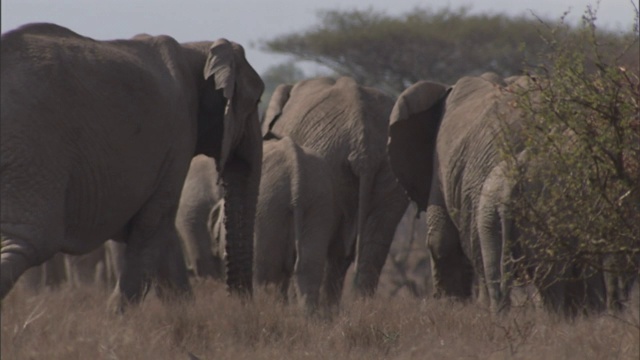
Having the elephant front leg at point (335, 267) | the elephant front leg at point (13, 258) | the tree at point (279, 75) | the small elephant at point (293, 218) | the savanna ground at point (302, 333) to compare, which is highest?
the elephant front leg at point (13, 258)

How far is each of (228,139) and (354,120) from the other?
2.72m

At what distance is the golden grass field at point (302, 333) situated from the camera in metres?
6.01

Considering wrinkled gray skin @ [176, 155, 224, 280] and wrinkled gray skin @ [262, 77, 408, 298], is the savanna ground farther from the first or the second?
wrinkled gray skin @ [176, 155, 224, 280]

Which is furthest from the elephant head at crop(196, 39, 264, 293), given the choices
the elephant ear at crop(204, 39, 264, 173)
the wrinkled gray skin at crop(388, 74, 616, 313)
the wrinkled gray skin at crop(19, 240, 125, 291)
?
the wrinkled gray skin at crop(19, 240, 125, 291)

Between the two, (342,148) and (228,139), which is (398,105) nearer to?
(342,148)

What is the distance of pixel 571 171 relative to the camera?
6.57 metres

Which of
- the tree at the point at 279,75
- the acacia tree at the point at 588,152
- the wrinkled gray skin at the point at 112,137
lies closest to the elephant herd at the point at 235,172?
the wrinkled gray skin at the point at 112,137

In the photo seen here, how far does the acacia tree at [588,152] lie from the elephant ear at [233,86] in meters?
1.70

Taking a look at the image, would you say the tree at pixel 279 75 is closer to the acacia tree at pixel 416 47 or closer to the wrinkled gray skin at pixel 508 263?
the acacia tree at pixel 416 47

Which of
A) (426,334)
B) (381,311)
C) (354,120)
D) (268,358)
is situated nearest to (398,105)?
(354,120)

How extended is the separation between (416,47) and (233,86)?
12805 millimetres

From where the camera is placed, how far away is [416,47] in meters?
20.7

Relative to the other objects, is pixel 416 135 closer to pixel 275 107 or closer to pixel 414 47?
pixel 275 107

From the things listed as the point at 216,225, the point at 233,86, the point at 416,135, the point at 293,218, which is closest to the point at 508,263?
the point at 233,86
